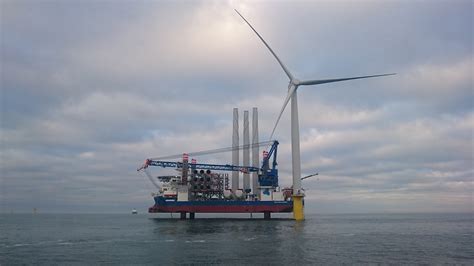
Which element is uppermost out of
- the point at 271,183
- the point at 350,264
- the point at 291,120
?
the point at 291,120

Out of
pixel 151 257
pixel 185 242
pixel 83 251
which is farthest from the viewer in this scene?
pixel 185 242

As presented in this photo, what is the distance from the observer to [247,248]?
55.8 metres

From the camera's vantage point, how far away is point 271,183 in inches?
5433

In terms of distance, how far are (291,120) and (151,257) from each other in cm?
7168

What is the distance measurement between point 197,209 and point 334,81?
62.1 meters

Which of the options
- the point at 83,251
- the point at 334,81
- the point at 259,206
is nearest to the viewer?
the point at 83,251

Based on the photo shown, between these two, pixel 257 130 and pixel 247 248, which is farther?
pixel 257 130

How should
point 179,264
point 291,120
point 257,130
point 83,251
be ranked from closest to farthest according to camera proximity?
point 179,264 < point 83,251 < point 291,120 < point 257,130

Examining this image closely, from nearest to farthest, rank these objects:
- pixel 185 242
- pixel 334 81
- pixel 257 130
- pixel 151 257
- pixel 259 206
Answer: pixel 151 257 < pixel 185 242 < pixel 334 81 < pixel 259 206 < pixel 257 130

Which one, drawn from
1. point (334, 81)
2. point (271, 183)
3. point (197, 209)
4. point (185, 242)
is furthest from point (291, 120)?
point (185, 242)

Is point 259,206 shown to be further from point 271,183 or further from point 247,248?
A: point 247,248

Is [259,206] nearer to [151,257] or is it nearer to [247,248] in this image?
[247,248]

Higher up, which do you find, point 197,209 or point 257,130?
point 257,130

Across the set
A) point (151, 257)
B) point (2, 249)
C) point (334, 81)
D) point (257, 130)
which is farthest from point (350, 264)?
point (257, 130)
